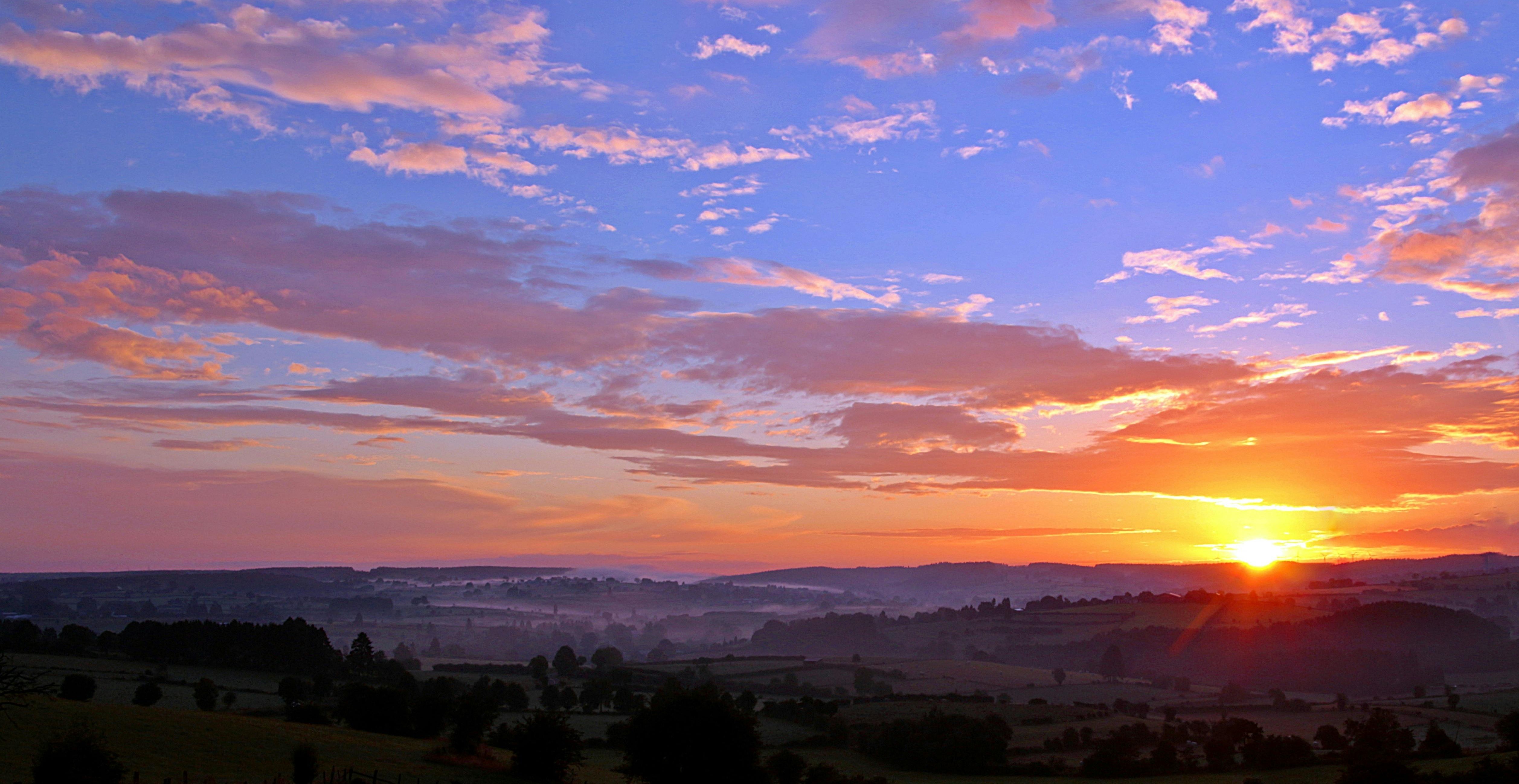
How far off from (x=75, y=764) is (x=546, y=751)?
25122 millimetres

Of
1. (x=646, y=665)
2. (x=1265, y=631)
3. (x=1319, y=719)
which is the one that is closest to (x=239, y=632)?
(x=646, y=665)

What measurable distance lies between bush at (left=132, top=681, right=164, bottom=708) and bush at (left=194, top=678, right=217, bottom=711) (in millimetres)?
3178

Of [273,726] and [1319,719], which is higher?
[273,726]

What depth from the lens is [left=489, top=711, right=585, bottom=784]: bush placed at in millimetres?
57219

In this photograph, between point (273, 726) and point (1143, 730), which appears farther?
point (1143, 730)

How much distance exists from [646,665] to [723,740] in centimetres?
12281

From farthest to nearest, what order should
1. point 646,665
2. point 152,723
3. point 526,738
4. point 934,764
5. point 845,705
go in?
1. point 646,665
2. point 845,705
3. point 934,764
4. point 526,738
5. point 152,723

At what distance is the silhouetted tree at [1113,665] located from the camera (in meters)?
167

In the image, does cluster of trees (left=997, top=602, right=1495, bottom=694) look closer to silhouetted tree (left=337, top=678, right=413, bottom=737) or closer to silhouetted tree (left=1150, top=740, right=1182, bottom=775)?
silhouetted tree (left=1150, top=740, right=1182, bottom=775)

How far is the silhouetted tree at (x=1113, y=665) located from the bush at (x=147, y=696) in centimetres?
14076

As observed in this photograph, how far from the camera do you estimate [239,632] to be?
128 m

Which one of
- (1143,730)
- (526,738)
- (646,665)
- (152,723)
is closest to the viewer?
(152,723)

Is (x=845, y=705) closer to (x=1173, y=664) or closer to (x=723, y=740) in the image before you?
(x=723, y=740)

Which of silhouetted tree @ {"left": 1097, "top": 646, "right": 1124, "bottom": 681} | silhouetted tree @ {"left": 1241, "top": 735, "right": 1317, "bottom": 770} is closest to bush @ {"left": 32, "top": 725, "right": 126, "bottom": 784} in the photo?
silhouetted tree @ {"left": 1241, "top": 735, "right": 1317, "bottom": 770}
